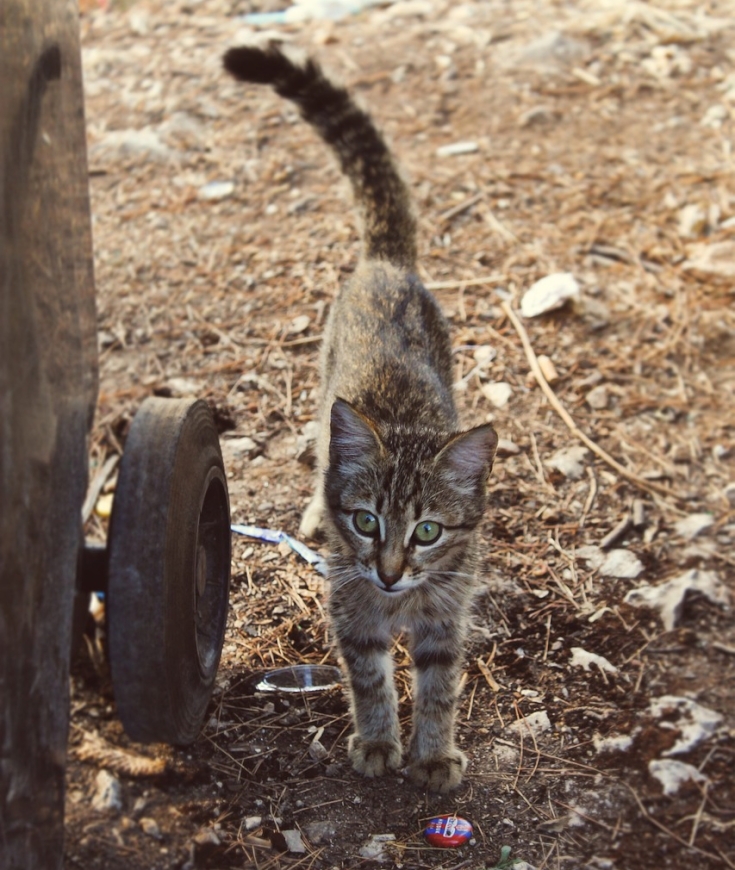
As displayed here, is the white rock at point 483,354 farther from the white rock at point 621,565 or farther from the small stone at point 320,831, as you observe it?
the small stone at point 320,831

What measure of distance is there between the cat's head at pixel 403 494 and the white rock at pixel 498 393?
149 centimetres

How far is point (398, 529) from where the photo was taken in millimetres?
2877

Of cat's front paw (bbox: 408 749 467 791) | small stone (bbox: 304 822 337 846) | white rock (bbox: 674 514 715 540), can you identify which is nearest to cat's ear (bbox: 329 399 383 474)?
cat's front paw (bbox: 408 749 467 791)

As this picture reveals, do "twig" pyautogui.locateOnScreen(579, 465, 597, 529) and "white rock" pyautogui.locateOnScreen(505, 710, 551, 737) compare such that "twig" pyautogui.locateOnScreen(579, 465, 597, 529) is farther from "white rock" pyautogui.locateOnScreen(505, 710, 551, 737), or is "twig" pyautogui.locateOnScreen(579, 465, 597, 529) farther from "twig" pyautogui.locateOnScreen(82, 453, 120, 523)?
"twig" pyautogui.locateOnScreen(82, 453, 120, 523)

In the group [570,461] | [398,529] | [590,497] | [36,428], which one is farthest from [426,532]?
[570,461]

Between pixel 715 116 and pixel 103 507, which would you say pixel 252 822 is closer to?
pixel 103 507

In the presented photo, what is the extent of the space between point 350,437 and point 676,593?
1362 mm

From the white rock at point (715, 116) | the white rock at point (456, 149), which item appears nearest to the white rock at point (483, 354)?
the white rock at point (456, 149)

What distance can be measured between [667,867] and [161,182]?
4.72 meters

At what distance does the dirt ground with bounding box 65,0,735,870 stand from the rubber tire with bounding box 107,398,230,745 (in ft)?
1.62

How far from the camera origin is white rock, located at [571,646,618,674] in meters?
3.29

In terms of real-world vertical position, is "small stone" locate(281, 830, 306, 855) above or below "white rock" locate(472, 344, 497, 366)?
below

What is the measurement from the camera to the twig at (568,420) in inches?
160

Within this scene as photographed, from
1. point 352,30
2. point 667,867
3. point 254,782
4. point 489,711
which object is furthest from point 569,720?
point 352,30
